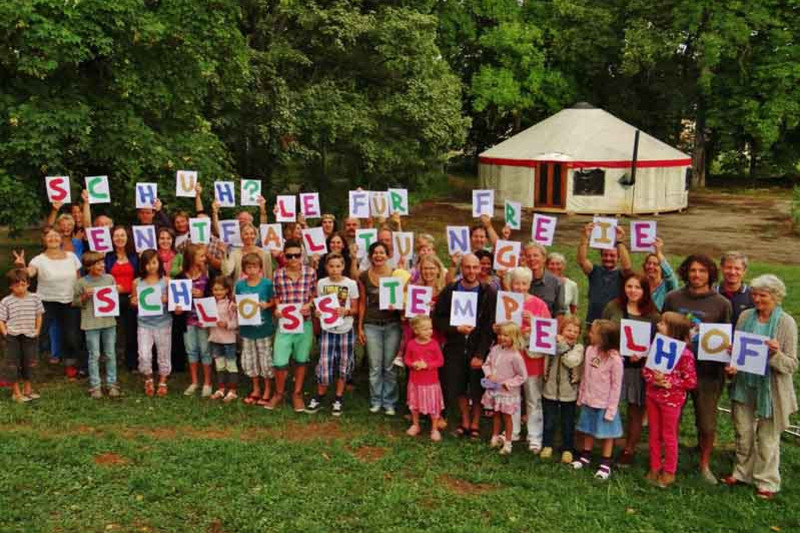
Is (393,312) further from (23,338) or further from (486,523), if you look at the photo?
(23,338)

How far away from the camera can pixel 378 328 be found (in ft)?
27.8

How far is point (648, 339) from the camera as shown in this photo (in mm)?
6930

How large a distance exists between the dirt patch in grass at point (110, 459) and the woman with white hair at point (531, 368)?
363 centimetres

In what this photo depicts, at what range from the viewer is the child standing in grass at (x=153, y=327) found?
8836 millimetres

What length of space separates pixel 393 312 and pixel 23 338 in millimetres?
4036

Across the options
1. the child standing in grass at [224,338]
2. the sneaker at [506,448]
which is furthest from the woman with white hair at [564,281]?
the child standing in grass at [224,338]

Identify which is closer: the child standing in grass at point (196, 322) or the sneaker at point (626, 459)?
the sneaker at point (626, 459)

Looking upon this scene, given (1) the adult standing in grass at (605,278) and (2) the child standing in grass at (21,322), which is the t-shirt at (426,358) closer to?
(1) the adult standing in grass at (605,278)

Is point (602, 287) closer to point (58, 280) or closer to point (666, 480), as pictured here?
point (666, 480)

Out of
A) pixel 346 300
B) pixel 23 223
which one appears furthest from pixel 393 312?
pixel 23 223

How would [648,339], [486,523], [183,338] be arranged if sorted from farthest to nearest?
[183,338] < [648,339] < [486,523]

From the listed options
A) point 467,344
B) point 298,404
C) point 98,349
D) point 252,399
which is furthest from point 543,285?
point 98,349

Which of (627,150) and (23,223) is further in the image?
(627,150)

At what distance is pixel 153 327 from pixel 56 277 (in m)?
1.29
